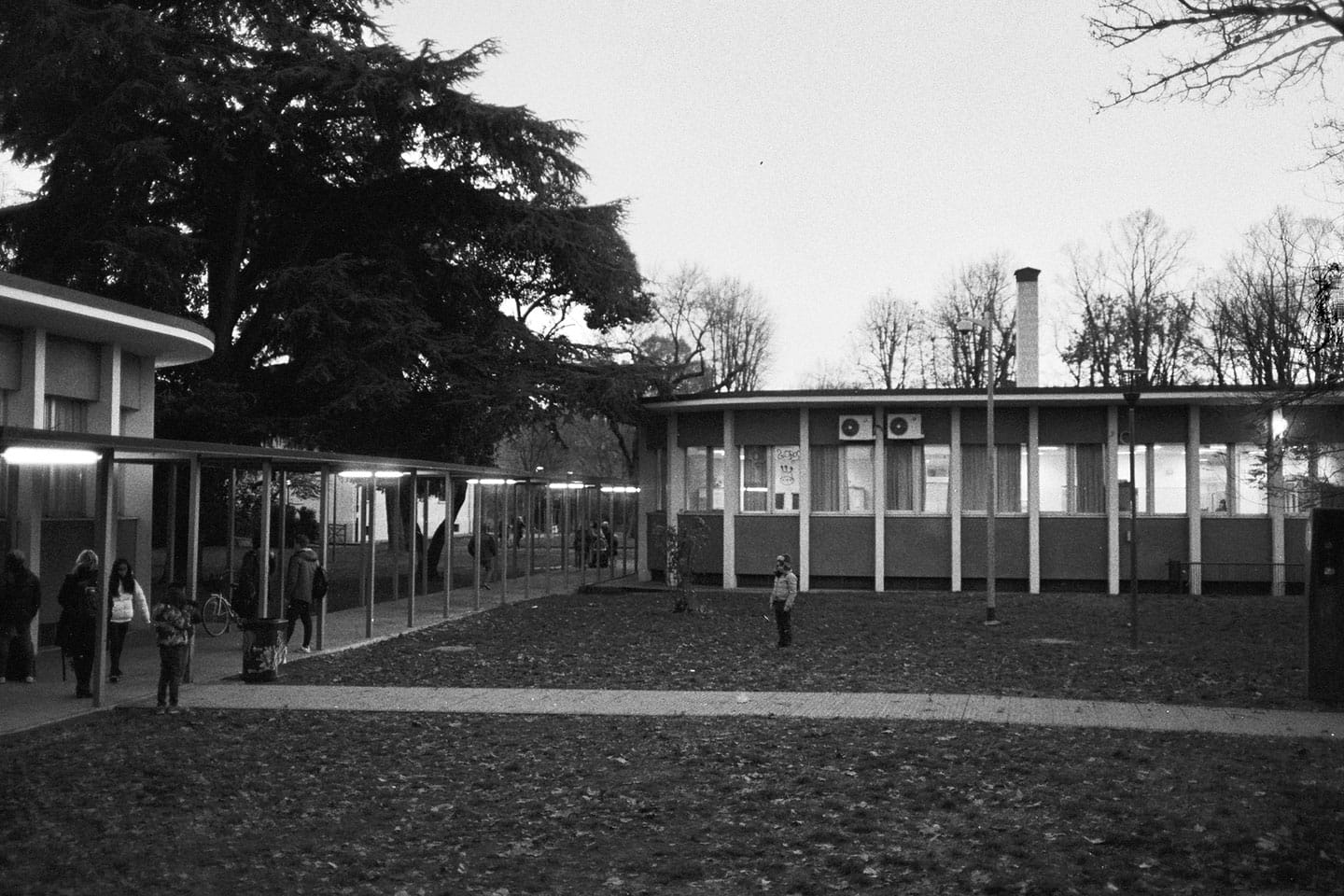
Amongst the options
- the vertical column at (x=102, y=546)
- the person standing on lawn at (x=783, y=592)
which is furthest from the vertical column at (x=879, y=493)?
the vertical column at (x=102, y=546)

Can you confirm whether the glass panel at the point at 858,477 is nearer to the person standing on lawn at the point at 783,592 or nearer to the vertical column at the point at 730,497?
the vertical column at the point at 730,497

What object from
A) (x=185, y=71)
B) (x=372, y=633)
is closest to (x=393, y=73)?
(x=185, y=71)

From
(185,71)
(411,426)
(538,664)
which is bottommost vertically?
(538,664)

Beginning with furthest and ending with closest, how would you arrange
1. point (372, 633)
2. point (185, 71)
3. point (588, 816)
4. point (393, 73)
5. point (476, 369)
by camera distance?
point (476, 369) < point (393, 73) < point (185, 71) < point (372, 633) < point (588, 816)

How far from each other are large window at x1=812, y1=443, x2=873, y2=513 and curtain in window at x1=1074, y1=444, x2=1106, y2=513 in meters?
4.96

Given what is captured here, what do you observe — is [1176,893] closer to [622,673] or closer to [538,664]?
[622,673]

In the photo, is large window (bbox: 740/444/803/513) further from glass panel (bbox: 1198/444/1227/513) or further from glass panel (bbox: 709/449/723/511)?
glass panel (bbox: 1198/444/1227/513)

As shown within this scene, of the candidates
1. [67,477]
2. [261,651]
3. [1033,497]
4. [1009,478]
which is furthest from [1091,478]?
[67,477]

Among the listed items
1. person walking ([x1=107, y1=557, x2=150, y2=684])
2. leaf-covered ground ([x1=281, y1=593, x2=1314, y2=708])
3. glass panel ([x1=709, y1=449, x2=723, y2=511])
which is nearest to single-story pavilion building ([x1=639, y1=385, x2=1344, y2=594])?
glass panel ([x1=709, y1=449, x2=723, y2=511])

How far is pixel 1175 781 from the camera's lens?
9945 mm

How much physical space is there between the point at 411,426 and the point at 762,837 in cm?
2617

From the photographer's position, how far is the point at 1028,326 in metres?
36.8

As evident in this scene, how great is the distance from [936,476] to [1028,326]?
274 inches

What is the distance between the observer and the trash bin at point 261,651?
52.2 feet
